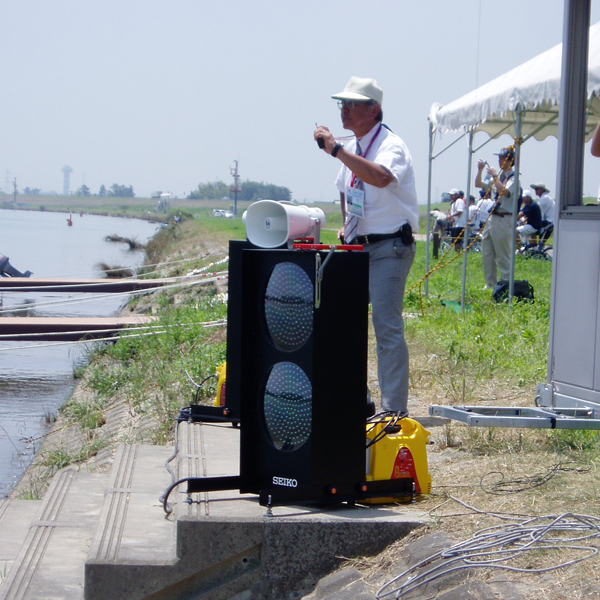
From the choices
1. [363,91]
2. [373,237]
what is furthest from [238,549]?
[363,91]

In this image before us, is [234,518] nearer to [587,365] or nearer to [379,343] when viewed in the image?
[379,343]

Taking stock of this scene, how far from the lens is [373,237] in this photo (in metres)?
4.12

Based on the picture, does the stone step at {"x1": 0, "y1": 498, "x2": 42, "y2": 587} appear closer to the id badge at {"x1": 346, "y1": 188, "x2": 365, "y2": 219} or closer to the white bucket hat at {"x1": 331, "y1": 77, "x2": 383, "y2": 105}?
the id badge at {"x1": 346, "y1": 188, "x2": 365, "y2": 219}

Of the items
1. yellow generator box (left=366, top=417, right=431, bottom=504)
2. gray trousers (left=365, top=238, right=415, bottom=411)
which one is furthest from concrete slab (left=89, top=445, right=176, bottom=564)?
gray trousers (left=365, top=238, right=415, bottom=411)

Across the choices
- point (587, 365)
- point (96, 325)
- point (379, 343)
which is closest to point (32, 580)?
point (379, 343)

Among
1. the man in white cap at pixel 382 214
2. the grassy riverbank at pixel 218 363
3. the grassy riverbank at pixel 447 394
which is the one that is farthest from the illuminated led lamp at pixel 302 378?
the grassy riverbank at pixel 218 363

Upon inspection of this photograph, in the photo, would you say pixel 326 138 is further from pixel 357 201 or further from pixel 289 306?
pixel 289 306

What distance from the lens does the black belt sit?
409 cm

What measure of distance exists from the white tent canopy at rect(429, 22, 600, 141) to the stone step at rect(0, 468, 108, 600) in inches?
178

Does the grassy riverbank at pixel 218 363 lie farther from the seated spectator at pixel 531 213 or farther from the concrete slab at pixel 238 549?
the seated spectator at pixel 531 213

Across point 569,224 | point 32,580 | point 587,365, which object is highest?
point 569,224

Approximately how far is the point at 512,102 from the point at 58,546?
21.6 ft

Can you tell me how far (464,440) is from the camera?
4289 mm

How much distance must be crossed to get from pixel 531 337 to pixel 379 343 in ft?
11.3
